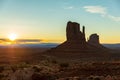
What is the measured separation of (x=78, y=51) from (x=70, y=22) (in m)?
29.1

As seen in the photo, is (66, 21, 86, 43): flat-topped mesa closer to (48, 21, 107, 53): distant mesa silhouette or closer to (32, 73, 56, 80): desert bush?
→ (48, 21, 107, 53): distant mesa silhouette

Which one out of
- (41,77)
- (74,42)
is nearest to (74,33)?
(74,42)

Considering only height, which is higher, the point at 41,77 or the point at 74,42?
the point at 74,42

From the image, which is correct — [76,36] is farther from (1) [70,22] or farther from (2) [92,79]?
(2) [92,79]

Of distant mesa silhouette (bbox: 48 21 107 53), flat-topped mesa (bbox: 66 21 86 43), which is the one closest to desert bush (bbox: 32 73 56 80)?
distant mesa silhouette (bbox: 48 21 107 53)

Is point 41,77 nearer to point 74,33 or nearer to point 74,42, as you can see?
point 74,42

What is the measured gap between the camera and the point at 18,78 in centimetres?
4578

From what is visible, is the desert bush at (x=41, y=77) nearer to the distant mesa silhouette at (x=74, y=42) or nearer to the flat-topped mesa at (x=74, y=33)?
the distant mesa silhouette at (x=74, y=42)

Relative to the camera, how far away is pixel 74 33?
18212 centimetres

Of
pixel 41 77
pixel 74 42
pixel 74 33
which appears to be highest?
Result: pixel 74 33

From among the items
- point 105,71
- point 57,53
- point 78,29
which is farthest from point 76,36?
point 105,71

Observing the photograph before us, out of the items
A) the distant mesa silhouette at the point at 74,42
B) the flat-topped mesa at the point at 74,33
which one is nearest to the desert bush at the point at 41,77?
the distant mesa silhouette at the point at 74,42

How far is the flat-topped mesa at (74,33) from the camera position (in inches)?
7003

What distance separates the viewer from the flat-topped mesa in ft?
584
